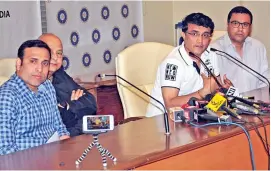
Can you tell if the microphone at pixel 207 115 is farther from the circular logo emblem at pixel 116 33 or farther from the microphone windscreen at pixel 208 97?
the circular logo emblem at pixel 116 33

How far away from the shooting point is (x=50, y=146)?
2.45 meters

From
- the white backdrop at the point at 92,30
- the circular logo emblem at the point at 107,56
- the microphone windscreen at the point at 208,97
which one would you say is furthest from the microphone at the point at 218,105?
the circular logo emblem at the point at 107,56

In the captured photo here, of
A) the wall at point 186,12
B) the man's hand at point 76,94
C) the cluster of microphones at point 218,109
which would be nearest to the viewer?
the cluster of microphones at point 218,109

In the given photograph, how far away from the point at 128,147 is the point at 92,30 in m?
3.01

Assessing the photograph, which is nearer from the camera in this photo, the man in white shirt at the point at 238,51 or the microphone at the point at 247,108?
the microphone at the point at 247,108

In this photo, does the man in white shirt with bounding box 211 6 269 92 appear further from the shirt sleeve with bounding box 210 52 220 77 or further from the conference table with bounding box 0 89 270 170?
the conference table with bounding box 0 89 270 170

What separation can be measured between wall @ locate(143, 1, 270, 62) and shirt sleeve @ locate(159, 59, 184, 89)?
2.48 metres

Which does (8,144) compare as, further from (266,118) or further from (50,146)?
(266,118)

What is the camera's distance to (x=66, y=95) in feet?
11.7

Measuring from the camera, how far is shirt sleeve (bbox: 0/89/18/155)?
8.71 ft

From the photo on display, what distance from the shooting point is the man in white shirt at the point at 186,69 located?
3373 millimetres

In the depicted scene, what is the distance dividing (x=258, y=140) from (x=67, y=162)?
3.03 feet

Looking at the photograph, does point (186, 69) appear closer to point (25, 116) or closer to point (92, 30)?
point (25, 116)

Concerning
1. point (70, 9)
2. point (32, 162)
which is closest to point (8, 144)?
point (32, 162)
